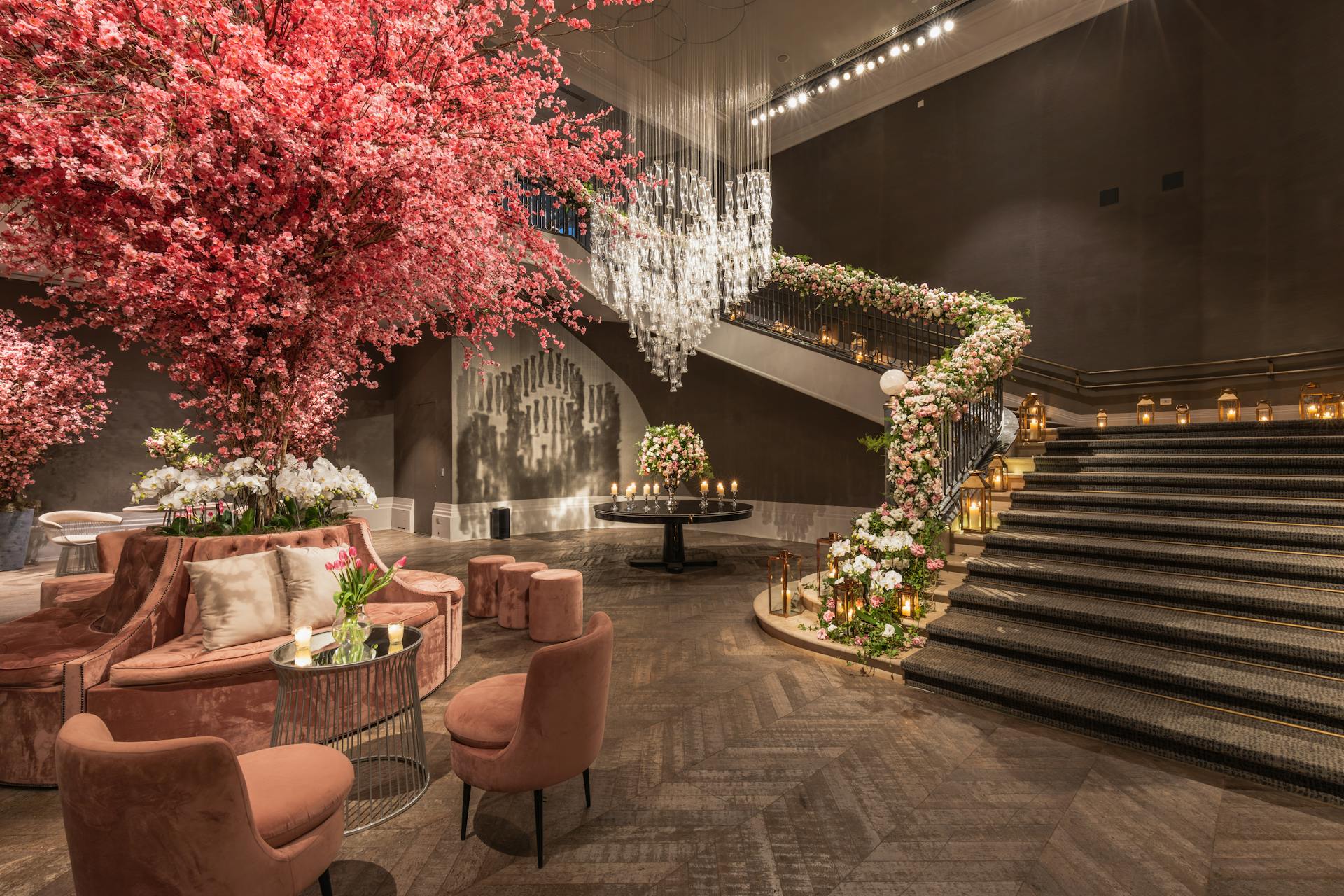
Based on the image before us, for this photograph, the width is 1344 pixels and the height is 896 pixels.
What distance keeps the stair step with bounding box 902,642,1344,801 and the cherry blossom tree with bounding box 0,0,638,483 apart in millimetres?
3267

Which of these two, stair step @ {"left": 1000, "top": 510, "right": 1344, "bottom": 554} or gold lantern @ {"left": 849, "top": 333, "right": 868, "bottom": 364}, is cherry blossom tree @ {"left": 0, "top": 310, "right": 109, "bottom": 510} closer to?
gold lantern @ {"left": 849, "top": 333, "right": 868, "bottom": 364}

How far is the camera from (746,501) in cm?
1014

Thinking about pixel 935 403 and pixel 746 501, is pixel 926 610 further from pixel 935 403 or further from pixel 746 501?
pixel 746 501

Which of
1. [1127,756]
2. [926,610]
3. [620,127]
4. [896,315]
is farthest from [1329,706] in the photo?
[620,127]

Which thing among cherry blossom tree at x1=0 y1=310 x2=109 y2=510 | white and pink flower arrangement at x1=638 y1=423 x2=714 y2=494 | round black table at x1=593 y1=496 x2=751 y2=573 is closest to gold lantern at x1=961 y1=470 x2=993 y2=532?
round black table at x1=593 y1=496 x2=751 y2=573

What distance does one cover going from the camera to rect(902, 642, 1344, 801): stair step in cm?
256

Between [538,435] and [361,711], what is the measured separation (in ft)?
26.7

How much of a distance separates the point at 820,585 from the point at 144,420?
10156mm

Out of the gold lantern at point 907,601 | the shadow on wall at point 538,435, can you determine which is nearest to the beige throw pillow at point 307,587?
the gold lantern at point 907,601

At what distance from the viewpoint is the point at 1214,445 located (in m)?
5.41

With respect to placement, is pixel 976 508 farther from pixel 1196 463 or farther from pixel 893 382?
pixel 1196 463

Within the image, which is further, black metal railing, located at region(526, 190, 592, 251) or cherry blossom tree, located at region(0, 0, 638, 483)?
black metal railing, located at region(526, 190, 592, 251)

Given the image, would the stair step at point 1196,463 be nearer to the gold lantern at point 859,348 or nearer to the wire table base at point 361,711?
the gold lantern at point 859,348

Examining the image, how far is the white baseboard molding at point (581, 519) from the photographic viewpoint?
921 cm
